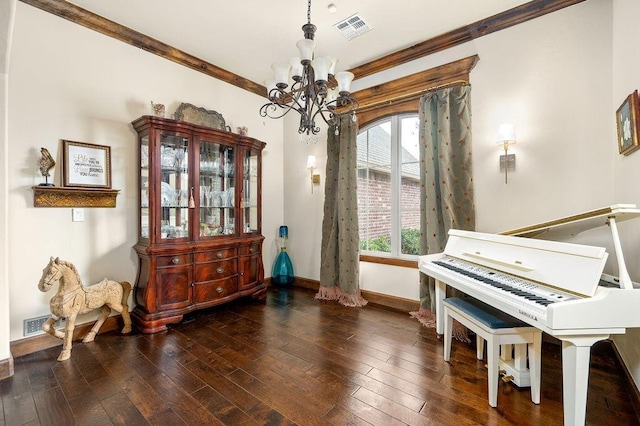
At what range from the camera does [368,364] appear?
2168mm

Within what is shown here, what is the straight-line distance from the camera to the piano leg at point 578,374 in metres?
1.27

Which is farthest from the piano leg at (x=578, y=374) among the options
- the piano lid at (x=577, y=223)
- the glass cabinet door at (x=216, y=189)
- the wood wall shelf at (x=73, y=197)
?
the wood wall shelf at (x=73, y=197)

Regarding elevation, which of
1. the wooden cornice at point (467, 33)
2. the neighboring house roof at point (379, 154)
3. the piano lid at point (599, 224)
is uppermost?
the wooden cornice at point (467, 33)

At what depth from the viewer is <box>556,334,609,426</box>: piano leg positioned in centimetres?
127

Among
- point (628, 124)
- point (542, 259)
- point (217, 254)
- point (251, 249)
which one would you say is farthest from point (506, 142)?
point (217, 254)

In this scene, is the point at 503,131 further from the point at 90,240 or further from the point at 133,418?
the point at 90,240

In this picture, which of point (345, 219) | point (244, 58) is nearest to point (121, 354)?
point (345, 219)

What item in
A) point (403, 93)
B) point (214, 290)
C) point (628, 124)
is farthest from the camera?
point (403, 93)

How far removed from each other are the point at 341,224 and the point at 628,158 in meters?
2.57

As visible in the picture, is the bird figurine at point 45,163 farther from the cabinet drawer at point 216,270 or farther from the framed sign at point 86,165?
the cabinet drawer at point 216,270

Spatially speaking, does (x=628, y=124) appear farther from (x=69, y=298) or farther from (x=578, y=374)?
(x=69, y=298)

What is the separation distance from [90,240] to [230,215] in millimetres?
1355

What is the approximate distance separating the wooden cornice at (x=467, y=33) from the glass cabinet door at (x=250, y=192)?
178 cm

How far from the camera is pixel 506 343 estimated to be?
1713 millimetres
